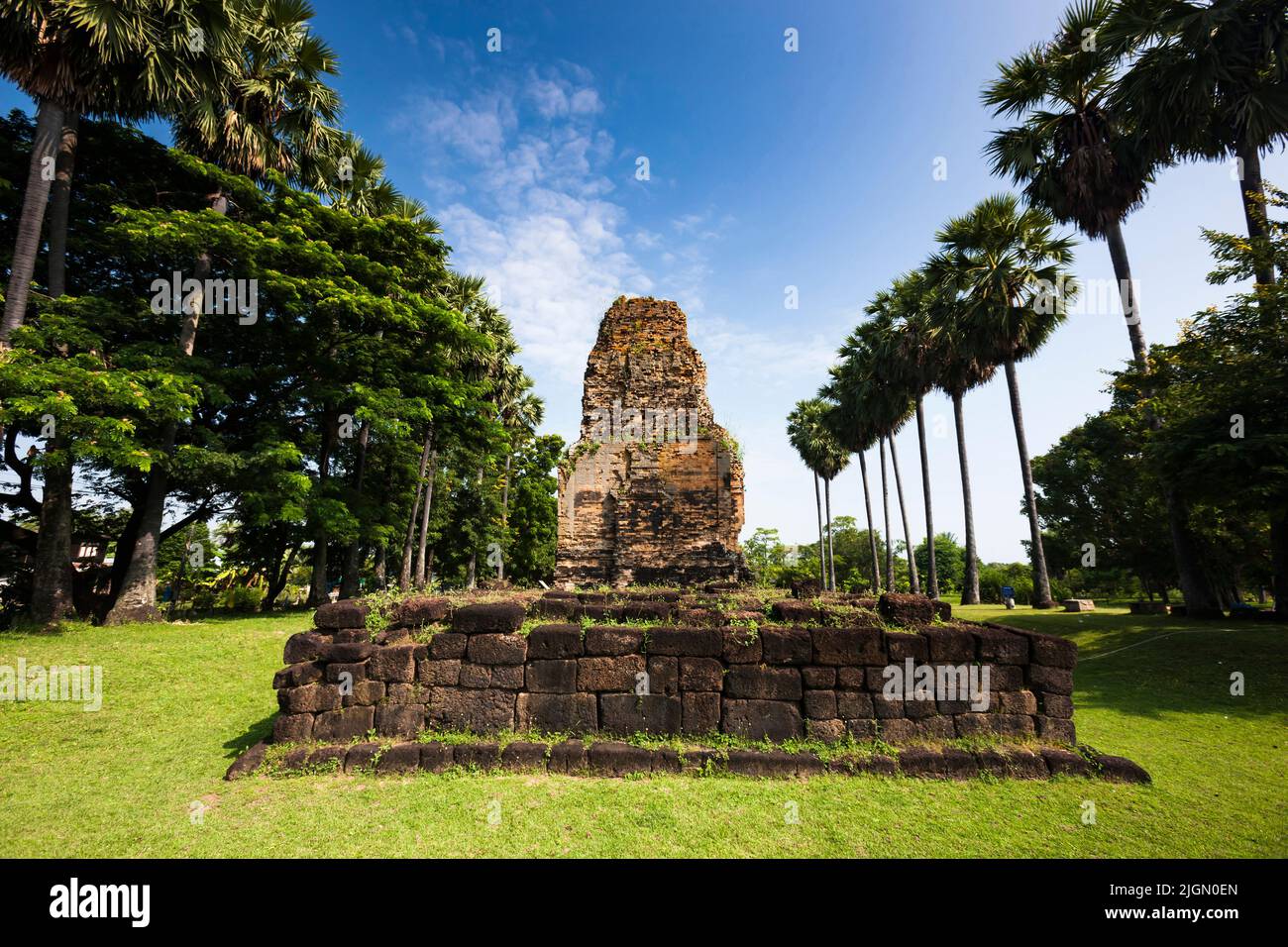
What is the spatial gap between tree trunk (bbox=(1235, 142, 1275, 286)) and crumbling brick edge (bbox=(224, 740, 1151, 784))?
1102 centimetres

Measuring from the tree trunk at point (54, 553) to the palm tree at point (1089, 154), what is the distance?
2522 cm

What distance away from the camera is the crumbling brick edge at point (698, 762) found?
4.91 meters

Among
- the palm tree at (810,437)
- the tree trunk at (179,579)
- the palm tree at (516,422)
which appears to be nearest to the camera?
the tree trunk at (179,579)

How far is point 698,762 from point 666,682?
811 millimetres

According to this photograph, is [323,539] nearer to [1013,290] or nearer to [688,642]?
[688,642]

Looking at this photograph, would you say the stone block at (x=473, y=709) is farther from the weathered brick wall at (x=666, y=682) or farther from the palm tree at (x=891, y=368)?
the palm tree at (x=891, y=368)

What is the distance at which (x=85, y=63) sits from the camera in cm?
970

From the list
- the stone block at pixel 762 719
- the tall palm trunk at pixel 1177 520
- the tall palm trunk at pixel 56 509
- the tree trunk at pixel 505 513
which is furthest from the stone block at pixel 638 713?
the tree trunk at pixel 505 513

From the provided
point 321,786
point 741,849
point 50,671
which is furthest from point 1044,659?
point 50,671

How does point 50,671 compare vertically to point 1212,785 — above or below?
above
